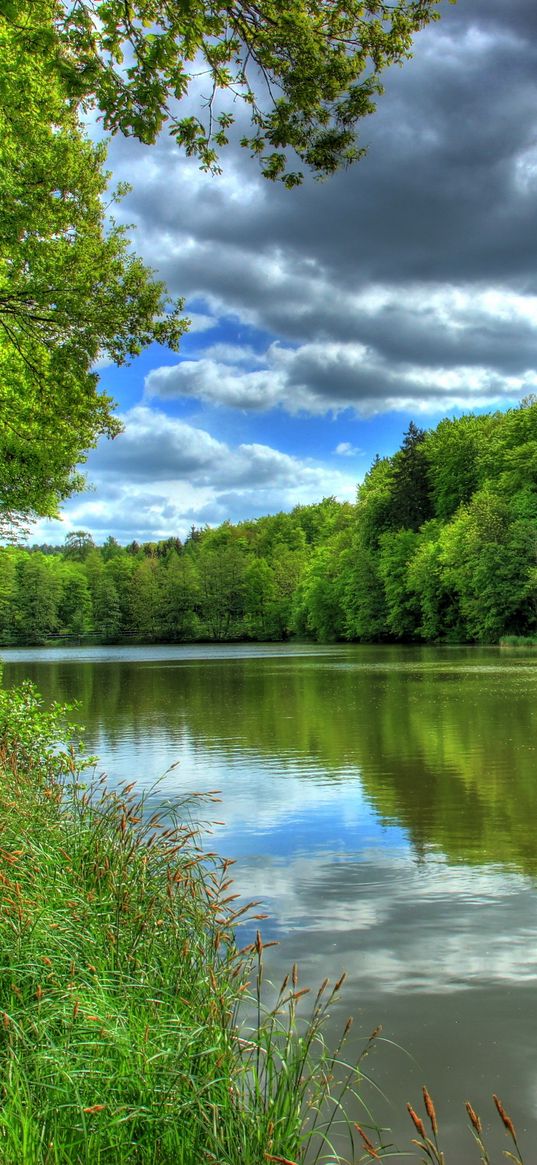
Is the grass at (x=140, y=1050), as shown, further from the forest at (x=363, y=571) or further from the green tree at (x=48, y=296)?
the forest at (x=363, y=571)

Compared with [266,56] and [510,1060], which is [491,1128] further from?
[266,56]

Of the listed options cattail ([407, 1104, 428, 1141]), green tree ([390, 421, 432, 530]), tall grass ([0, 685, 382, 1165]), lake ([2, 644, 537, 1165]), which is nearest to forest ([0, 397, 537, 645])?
green tree ([390, 421, 432, 530])

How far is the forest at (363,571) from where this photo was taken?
62188 mm

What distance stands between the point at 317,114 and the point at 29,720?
837 cm

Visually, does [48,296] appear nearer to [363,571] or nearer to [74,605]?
[363,571]

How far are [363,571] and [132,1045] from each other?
266 feet

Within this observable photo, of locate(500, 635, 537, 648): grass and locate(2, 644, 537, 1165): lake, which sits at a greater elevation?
locate(500, 635, 537, 648): grass

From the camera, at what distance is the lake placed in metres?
5.18

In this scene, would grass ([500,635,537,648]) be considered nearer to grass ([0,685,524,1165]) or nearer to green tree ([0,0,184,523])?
green tree ([0,0,184,523])

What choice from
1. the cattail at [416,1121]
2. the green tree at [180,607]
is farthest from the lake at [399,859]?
the green tree at [180,607]

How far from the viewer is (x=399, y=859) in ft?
31.1

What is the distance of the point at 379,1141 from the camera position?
13.9ft

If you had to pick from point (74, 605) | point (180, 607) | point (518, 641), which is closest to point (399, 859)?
point (518, 641)

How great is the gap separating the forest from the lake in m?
7.02
